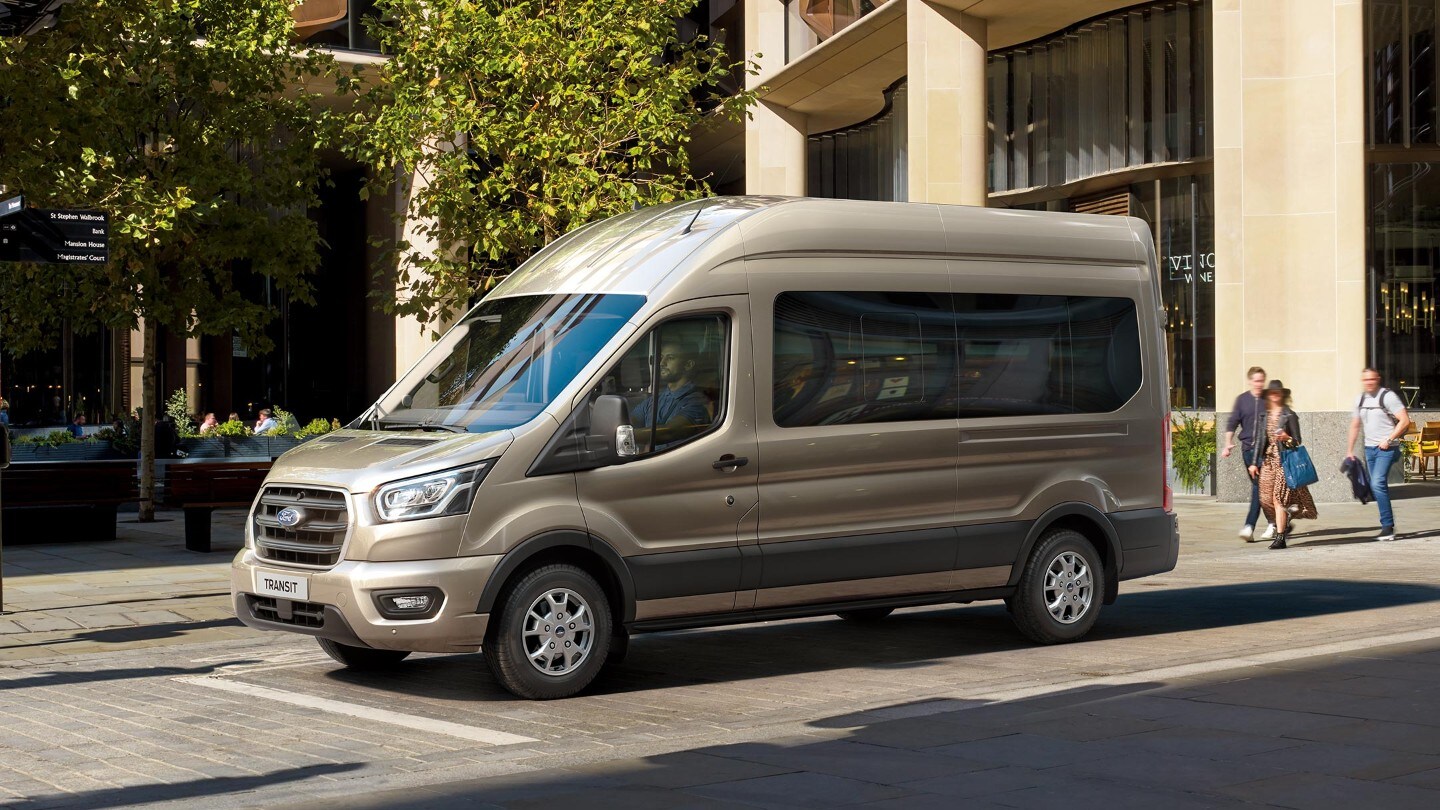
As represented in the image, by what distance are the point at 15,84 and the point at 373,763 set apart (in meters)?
11.3

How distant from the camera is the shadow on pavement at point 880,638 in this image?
910 cm

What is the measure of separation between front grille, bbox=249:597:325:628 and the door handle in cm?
212

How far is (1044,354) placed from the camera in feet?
33.5

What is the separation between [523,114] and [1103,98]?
479 inches

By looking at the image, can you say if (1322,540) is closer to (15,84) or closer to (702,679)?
(702,679)

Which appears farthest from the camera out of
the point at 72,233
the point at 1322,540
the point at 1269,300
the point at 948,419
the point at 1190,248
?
the point at 1190,248

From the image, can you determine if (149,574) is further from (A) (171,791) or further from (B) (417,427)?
(A) (171,791)

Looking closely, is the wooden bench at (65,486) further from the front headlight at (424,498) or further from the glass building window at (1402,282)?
the glass building window at (1402,282)

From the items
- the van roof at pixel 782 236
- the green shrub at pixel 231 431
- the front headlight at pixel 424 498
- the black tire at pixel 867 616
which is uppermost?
the van roof at pixel 782 236

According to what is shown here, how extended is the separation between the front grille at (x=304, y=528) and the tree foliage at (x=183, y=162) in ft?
34.6

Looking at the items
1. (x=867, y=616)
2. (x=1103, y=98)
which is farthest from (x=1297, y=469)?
(x=1103, y=98)

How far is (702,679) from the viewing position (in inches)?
356

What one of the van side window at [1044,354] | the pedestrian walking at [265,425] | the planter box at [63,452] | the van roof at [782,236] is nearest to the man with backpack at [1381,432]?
the van side window at [1044,354]

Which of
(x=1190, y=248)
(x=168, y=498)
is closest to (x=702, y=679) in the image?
(x=168, y=498)
